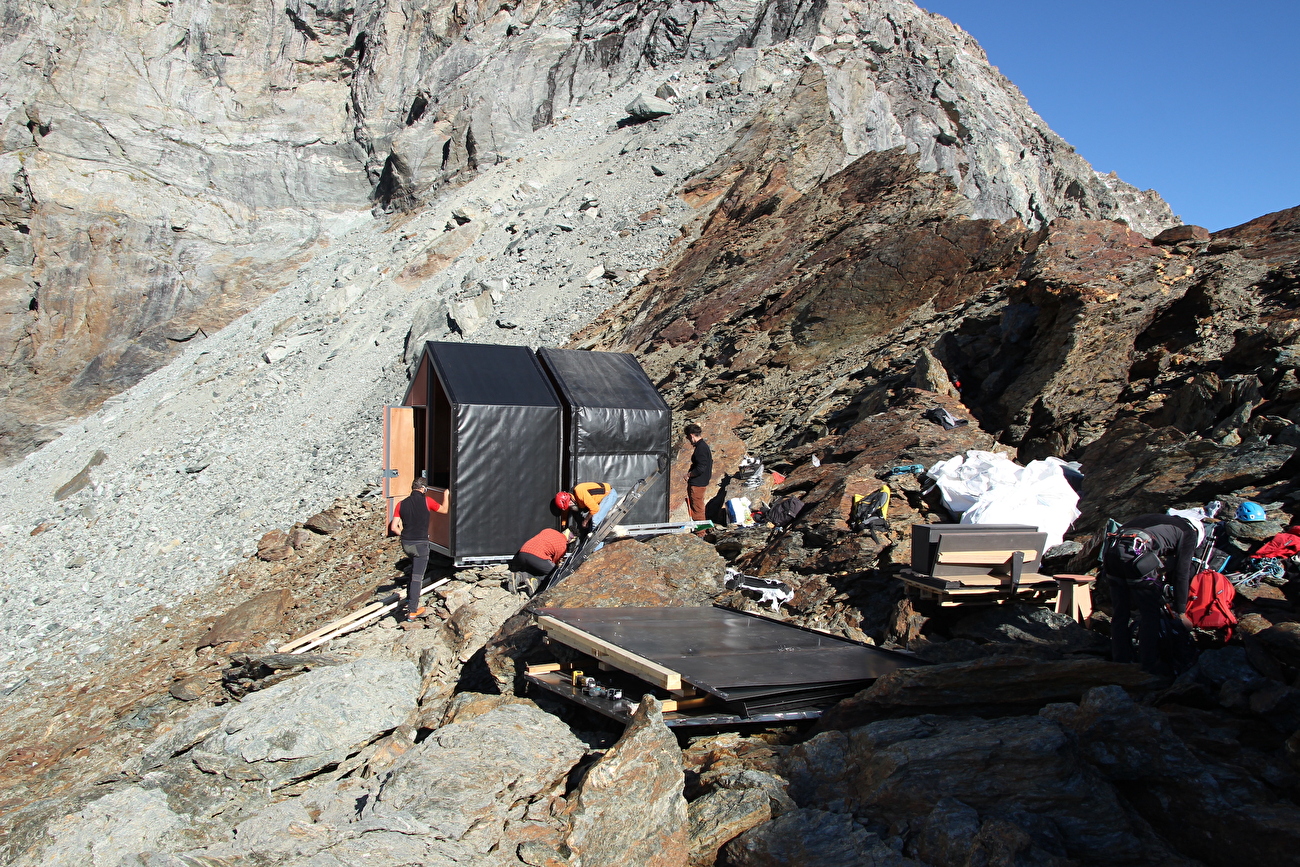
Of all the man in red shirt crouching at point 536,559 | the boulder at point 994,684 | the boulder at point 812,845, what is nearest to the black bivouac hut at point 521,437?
the man in red shirt crouching at point 536,559

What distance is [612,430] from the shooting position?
9188 mm

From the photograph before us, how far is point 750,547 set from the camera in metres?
7.85

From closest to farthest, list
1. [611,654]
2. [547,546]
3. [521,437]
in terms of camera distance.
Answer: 1. [611,654]
2. [547,546]
3. [521,437]

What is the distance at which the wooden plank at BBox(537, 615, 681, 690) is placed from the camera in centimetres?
438

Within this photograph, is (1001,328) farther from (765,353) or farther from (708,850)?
(708,850)

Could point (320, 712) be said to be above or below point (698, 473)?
below

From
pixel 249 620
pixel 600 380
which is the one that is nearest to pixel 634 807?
pixel 600 380

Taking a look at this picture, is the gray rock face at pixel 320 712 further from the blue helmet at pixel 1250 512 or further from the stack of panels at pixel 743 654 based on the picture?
the blue helmet at pixel 1250 512

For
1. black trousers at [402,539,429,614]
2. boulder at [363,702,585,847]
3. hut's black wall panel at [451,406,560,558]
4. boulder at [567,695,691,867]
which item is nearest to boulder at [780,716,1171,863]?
boulder at [567,695,691,867]

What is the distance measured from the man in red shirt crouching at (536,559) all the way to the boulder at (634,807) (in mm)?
4297

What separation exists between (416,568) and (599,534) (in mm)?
1854

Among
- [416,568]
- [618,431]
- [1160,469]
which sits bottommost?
[416,568]

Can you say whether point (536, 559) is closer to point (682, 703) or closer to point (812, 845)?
point (682, 703)

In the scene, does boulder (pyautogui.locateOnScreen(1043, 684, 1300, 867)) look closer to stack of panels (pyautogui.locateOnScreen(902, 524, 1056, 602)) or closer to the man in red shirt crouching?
stack of panels (pyautogui.locateOnScreen(902, 524, 1056, 602))
